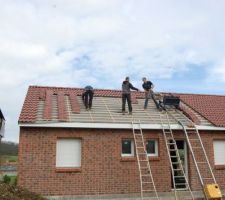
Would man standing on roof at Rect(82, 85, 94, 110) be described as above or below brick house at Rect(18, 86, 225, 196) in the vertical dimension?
above

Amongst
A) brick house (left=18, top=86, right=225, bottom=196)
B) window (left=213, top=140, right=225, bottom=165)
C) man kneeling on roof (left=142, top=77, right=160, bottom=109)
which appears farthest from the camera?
man kneeling on roof (left=142, top=77, right=160, bottom=109)

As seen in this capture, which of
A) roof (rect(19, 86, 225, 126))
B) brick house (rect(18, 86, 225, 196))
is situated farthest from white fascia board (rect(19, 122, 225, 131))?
roof (rect(19, 86, 225, 126))

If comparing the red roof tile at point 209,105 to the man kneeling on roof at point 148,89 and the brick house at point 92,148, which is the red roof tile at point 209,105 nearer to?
the brick house at point 92,148

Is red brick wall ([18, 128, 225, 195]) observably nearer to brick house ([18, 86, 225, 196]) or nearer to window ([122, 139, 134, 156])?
brick house ([18, 86, 225, 196])

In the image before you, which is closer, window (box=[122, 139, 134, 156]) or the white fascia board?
the white fascia board

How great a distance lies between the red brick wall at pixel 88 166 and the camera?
15383mm

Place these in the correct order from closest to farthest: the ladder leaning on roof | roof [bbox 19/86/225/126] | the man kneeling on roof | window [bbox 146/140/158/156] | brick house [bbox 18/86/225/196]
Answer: brick house [bbox 18/86/225/196], the ladder leaning on roof, roof [bbox 19/86/225/126], window [bbox 146/140/158/156], the man kneeling on roof

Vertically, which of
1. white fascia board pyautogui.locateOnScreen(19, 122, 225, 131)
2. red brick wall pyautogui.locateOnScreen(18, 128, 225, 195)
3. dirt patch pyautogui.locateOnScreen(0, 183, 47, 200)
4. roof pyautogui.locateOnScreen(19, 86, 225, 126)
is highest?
roof pyautogui.locateOnScreen(19, 86, 225, 126)

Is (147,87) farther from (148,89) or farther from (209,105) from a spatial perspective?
(209,105)

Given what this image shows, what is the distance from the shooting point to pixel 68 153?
631 inches

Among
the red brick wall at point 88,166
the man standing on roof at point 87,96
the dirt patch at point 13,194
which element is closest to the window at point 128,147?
the red brick wall at point 88,166

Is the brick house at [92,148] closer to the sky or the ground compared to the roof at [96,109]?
closer to the ground

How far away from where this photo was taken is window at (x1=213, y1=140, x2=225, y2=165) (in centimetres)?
1794

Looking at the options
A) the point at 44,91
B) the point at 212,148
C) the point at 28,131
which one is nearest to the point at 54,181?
the point at 28,131
